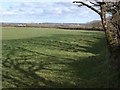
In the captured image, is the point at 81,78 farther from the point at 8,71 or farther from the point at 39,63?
the point at 39,63

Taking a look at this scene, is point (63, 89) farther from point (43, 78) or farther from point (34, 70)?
point (34, 70)

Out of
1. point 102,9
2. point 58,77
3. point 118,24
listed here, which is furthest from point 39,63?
point 102,9

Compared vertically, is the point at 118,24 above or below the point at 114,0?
below

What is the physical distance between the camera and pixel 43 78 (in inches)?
821

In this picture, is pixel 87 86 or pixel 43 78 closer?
pixel 87 86

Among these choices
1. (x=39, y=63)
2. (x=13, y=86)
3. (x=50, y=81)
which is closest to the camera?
(x=13, y=86)

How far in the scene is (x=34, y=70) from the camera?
24906 millimetres

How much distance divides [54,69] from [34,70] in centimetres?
147

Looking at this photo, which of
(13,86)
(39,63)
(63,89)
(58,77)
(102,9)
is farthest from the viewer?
(39,63)

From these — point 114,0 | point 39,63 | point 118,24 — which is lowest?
point 39,63

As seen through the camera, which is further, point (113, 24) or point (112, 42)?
point (113, 24)

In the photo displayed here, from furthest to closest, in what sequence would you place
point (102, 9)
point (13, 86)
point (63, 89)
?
point (13, 86)
point (63, 89)
point (102, 9)

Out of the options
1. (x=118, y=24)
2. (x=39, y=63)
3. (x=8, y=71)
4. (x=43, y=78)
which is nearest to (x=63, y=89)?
(x=43, y=78)

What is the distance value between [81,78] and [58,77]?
1.59 m
